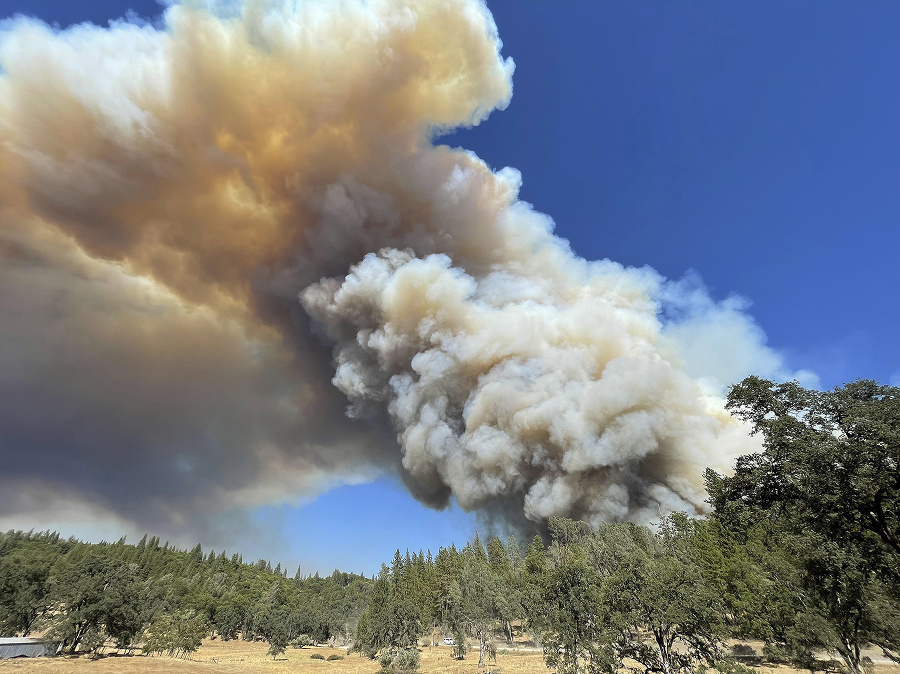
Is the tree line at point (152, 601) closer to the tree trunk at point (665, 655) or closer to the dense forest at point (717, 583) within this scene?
the dense forest at point (717, 583)

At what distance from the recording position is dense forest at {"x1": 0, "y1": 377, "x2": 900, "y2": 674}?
49.7 ft

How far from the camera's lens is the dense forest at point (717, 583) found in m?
15.1

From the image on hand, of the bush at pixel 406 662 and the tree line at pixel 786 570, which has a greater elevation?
the tree line at pixel 786 570

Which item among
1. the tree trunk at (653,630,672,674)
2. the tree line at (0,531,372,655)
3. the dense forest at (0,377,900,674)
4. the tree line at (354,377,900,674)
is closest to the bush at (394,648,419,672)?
the dense forest at (0,377,900,674)

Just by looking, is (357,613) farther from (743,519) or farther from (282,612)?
(743,519)

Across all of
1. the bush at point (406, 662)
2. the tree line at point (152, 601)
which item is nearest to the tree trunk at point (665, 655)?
the bush at point (406, 662)

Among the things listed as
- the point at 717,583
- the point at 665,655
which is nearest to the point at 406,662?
the point at 665,655

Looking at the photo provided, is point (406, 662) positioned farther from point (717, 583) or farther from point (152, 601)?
point (152, 601)

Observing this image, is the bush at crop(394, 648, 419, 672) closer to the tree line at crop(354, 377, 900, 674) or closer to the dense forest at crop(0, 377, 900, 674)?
the dense forest at crop(0, 377, 900, 674)

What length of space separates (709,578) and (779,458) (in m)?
35.5

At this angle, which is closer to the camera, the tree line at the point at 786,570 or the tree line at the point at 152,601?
the tree line at the point at 786,570

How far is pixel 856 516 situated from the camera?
605 inches

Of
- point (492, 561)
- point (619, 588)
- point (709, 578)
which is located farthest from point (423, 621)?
point (619, 588)

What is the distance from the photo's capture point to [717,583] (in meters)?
42.6
